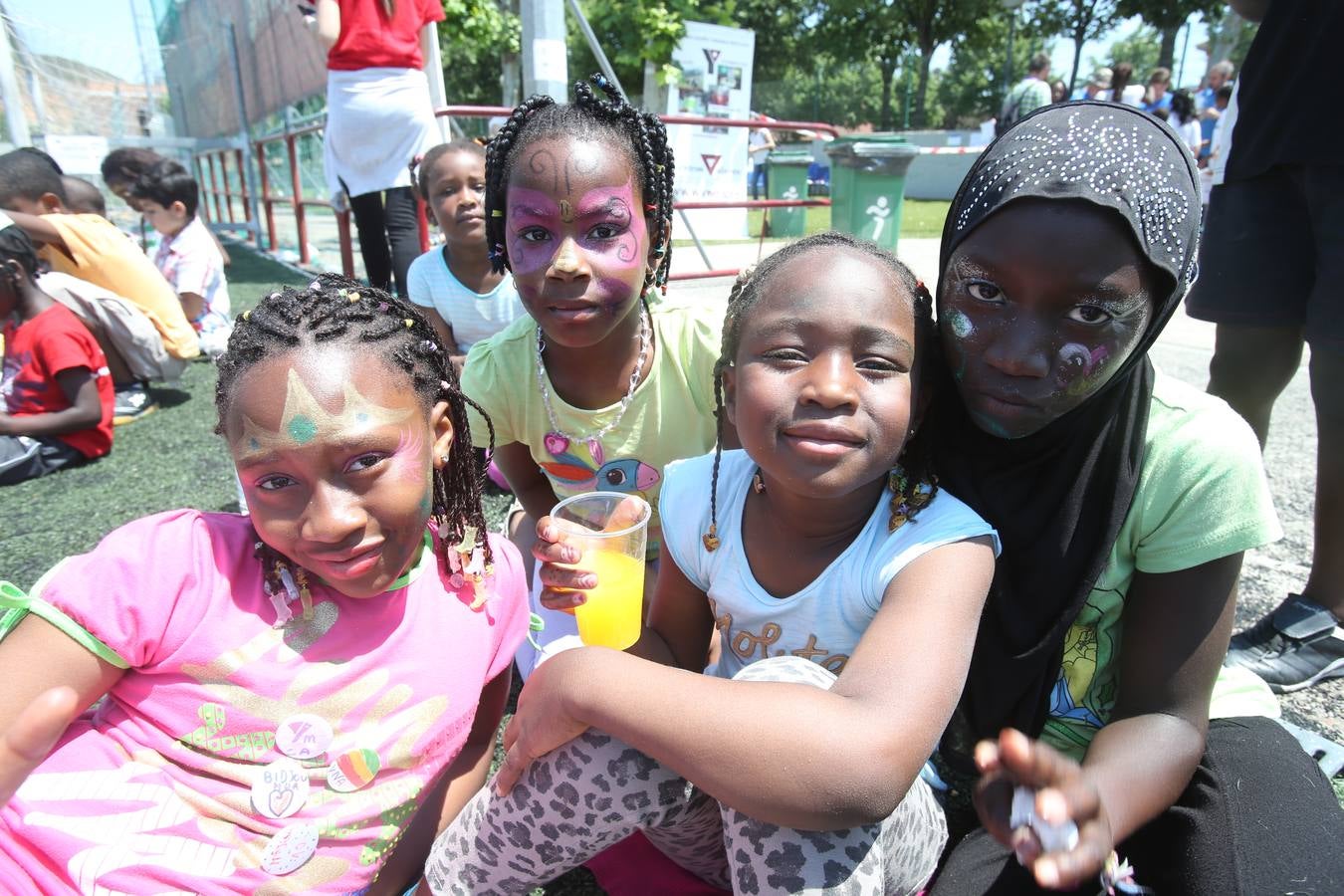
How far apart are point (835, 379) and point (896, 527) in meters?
0.29

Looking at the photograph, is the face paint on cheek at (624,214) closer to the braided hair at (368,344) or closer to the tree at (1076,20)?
the braided hair at (368,344)

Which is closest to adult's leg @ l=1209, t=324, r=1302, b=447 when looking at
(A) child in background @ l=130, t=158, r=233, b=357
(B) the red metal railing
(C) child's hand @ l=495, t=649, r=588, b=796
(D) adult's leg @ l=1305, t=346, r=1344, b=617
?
(D) adult's leg @ l=1305, t=346, r=1344, b=617

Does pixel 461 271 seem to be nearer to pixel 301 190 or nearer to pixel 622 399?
pixel 622 399

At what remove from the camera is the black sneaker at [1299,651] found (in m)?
2.25

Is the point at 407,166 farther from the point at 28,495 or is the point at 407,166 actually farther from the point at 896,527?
the point at 896,527

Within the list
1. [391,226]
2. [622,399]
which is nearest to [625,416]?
[622,399]

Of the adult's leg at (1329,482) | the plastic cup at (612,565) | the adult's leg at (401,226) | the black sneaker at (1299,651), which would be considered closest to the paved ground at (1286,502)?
the black sneaker at (1299,651)

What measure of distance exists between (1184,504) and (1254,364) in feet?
4.64

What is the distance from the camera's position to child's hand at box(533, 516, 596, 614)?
1.59 metres

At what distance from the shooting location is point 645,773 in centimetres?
129

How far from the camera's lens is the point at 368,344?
5.07 ft

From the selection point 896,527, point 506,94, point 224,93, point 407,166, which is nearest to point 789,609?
point 896,527

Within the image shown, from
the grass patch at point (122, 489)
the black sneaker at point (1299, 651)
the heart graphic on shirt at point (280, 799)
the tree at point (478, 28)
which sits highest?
the tree at point (478, 28)

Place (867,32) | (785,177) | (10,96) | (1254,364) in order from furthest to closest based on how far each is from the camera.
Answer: (867,32) → (785,177) → (10,96) → (1254,364)
